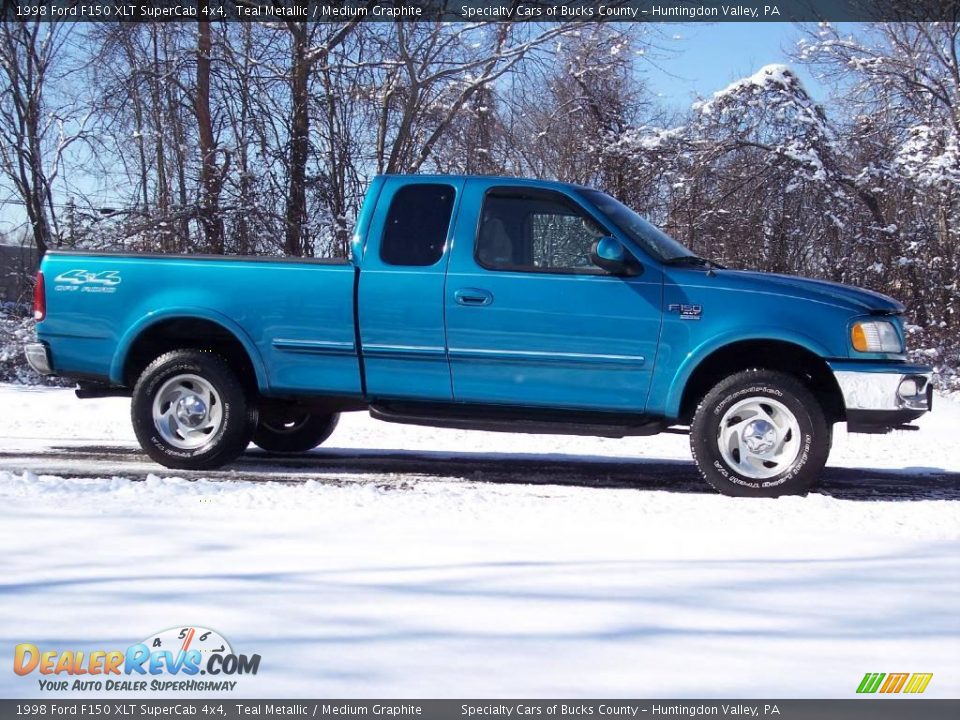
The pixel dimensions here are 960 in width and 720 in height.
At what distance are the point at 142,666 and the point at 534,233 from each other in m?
4.06

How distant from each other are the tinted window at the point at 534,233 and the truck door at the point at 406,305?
273 millimetres

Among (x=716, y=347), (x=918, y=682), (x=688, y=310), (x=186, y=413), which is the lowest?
(x=918, y=682)

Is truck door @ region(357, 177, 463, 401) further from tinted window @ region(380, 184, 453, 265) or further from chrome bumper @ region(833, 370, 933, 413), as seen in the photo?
chrome bumper @ region(833, 370, 933, 413)

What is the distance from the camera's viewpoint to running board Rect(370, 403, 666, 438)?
5992mm

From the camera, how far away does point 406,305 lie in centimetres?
610

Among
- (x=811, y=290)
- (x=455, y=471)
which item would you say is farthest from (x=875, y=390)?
(x=455, y=471)

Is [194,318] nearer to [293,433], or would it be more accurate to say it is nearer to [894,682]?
[293,433]

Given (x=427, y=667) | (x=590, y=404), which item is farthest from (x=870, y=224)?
(x=427, y=667)

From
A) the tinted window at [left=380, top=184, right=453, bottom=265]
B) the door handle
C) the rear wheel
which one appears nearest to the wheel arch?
the door handle

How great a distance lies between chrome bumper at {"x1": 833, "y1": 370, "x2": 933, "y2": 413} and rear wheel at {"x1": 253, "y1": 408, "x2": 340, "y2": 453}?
3.96 meters

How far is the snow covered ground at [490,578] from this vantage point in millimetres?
2715

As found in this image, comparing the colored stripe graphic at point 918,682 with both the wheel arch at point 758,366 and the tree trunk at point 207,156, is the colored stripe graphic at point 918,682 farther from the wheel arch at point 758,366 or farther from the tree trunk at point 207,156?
the tree trunk at point 207,156
